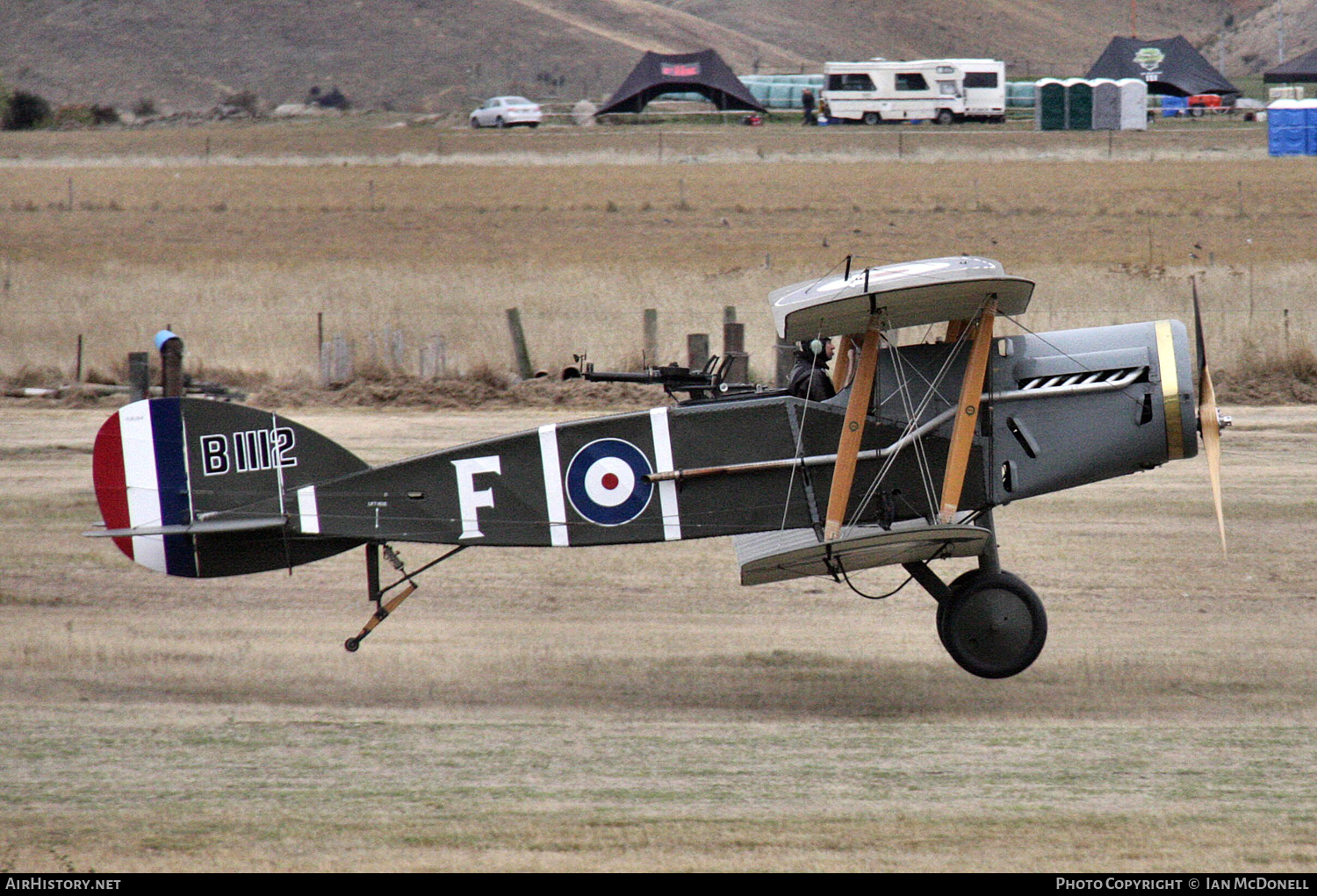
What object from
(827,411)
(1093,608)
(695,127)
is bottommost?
(1093,608)

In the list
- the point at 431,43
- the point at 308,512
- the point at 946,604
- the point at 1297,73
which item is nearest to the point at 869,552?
the point at 946,604

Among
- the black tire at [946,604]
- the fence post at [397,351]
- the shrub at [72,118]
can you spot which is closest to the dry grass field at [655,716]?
the black tire at [946,604]

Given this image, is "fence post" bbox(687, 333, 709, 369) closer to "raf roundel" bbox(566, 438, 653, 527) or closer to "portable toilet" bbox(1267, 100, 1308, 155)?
"raf roundel" bbox(566, 438, 653, 527)

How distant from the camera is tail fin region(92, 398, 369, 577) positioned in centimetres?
882

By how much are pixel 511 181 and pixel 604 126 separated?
749 inches

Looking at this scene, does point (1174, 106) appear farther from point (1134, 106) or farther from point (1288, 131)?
point (1288, 131)

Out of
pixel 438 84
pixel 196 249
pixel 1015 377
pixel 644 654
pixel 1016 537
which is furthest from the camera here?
pixel 438 84

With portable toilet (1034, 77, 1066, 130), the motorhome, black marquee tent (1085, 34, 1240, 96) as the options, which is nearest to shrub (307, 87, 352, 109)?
the motorhome

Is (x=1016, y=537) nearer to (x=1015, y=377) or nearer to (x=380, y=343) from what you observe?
(x=1015, y=377)

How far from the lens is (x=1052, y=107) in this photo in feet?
170

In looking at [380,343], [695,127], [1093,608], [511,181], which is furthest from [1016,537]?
[695,127]

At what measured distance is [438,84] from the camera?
306ft

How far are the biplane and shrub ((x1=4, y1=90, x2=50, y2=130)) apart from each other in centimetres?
6087

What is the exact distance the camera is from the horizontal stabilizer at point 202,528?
871cm
